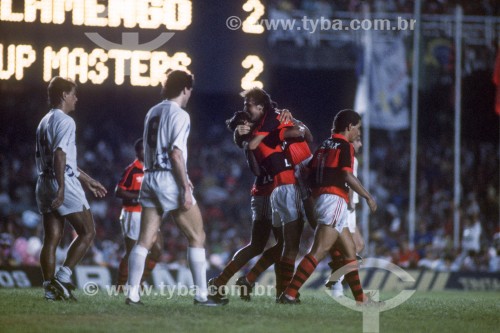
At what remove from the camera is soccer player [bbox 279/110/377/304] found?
9422 mm

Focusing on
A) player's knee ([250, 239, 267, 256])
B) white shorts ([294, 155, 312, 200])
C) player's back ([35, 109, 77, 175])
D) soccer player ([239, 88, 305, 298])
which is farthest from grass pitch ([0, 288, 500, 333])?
player's back ([35, 109, 77, 175])

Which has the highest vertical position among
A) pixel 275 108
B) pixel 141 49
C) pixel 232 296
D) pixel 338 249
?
pixel 141 49

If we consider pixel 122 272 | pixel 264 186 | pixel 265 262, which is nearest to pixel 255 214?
pixel 264 186

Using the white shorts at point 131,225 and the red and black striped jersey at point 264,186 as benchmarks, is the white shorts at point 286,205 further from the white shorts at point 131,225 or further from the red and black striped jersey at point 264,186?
the white shorts at point 131,225

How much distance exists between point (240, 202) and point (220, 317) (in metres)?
18.2

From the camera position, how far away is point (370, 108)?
23.8 m

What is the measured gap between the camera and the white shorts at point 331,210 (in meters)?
9.41

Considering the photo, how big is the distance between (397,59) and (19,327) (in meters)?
17.5

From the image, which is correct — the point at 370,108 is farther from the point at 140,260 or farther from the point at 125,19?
the point at 140,260

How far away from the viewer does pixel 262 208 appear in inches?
399

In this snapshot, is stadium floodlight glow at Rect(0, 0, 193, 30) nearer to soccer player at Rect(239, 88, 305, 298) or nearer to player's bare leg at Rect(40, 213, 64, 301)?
soccer player at Rect(239, 88, 305, 298)

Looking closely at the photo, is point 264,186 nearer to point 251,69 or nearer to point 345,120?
point 345,120

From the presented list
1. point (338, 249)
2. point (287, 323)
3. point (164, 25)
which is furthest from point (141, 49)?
point (287, 323)

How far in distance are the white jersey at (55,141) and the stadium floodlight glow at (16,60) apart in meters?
4.01
